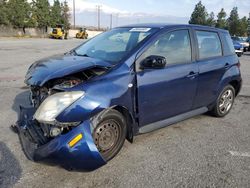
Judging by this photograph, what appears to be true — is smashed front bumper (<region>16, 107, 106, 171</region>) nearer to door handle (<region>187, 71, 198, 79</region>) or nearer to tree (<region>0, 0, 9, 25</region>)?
door handle (<region>187, 71, 198, 79</region>)

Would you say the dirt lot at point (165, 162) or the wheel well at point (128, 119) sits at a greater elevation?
the wheel well at point (128, 119)

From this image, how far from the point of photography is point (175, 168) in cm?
361

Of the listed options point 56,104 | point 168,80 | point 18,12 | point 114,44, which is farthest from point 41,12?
point 56,104

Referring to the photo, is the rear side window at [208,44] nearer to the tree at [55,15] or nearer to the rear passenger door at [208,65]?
the rear passenger door at [208,65]

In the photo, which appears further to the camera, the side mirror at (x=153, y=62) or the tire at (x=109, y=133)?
the side mirror at (x=153, y=62)

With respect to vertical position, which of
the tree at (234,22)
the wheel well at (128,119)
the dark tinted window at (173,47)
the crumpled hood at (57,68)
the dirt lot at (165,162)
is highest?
the tree at (234,22)

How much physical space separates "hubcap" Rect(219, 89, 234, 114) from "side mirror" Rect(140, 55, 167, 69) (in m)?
2.27

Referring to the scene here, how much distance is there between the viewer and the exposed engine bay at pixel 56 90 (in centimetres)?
322

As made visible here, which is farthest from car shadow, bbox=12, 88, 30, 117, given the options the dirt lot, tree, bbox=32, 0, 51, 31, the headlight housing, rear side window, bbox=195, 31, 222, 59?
tree, bbox=32, 0, 51, 31

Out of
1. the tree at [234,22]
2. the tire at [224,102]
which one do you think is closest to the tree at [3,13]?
the tree at [234,22]

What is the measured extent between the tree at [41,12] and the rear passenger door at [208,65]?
185 feet

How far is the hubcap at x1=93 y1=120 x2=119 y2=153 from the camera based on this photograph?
3.48 meters

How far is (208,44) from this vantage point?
16.7ft

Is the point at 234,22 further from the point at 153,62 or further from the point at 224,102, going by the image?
the point at 153,62
